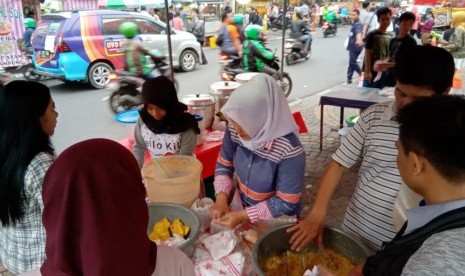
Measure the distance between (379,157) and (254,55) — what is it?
578 centimetres

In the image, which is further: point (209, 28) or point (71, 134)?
point (209, 28)

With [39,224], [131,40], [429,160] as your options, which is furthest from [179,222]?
[131,40]

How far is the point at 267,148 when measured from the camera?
4.95ft

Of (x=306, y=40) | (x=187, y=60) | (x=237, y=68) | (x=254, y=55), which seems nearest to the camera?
(x=254, y=55)

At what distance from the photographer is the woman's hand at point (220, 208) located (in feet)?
4.98

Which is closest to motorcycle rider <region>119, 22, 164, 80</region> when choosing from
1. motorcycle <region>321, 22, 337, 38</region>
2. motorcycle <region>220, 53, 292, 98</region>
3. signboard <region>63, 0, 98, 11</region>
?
motorcycle <region>220, 53, 292, 98</region>

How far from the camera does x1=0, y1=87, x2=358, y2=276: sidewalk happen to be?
127 inches

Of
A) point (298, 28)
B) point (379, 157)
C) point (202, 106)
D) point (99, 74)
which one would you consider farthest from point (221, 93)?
point (298, 28)

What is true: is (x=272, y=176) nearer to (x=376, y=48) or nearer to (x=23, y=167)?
(x=23, y=167)

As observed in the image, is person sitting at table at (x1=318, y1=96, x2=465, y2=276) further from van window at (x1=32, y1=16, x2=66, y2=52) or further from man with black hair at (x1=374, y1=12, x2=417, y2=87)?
van window at (x1=32, y1=16, x2=66, y2=52)

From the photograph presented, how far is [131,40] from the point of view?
20.9ft

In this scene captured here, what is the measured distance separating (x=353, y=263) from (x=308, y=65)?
9.25 m

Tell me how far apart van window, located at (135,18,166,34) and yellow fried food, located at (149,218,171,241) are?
286 inches

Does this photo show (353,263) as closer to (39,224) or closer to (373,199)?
(373,199)
